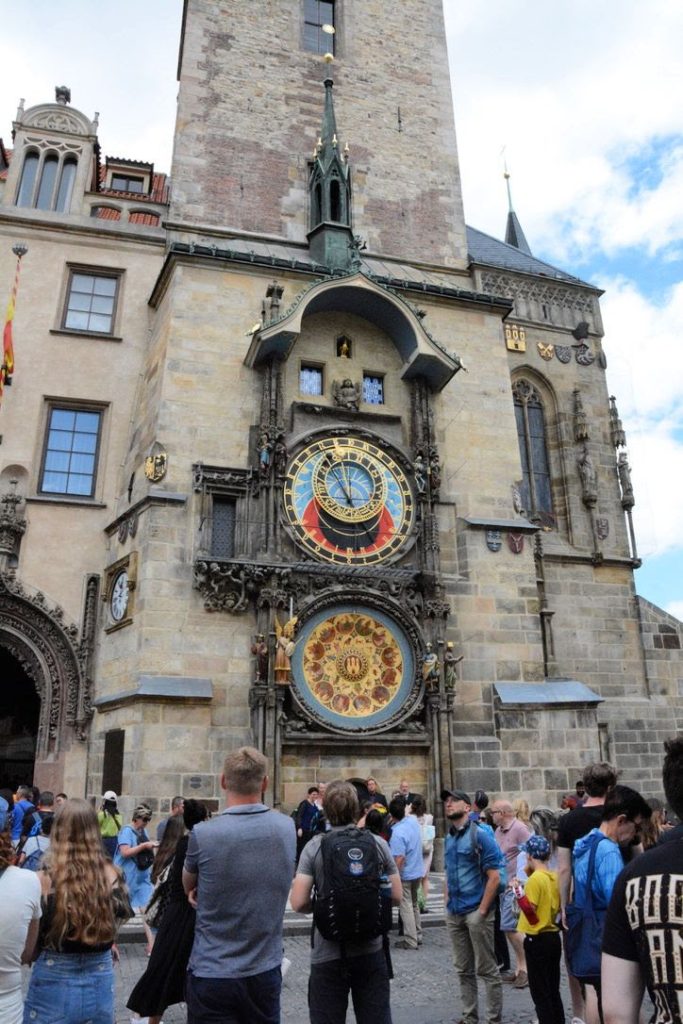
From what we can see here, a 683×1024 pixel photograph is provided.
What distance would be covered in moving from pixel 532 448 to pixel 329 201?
7093 millimetres

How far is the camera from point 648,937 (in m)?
1.95

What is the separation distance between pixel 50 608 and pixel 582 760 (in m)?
9.31

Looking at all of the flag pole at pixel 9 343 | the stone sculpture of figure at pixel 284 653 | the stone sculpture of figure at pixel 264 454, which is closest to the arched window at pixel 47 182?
the flag pole at pixel 9 343

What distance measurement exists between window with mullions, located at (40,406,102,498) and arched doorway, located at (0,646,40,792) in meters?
3.91

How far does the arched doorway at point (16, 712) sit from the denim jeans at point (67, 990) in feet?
46.4

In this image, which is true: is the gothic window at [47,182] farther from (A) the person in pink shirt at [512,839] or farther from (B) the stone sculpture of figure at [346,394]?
(A) the person in pink shirt at [512,839]

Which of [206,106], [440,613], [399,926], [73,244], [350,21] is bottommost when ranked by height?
[399,926]

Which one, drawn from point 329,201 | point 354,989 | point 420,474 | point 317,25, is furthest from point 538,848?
point 317,25

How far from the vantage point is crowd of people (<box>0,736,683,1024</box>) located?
2006 millimetres

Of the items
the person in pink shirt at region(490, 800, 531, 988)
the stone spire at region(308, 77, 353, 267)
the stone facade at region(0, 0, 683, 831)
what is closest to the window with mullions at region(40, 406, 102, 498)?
the stone facade at region(0, 0, 683, 831)

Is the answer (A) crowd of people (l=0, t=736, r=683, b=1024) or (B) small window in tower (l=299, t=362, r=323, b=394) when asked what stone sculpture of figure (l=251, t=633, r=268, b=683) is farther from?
(A) crowd of people (l=0, t=736, r=683, b=1024)

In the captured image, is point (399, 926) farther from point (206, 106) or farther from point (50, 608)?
point (206, 106)

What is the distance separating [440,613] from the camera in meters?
13.5

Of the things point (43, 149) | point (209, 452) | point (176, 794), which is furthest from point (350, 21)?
point (176, 794)
